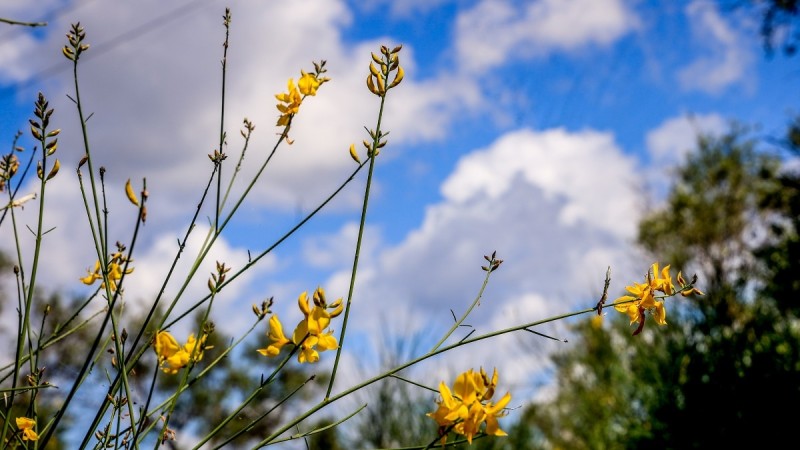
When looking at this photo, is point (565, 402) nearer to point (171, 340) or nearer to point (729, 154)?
point (171, 340)

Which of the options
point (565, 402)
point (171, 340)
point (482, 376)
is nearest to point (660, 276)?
point (482, 376)

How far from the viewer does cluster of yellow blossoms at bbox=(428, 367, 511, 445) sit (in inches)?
44.3

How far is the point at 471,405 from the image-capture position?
1.14 m

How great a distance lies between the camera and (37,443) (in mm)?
1230

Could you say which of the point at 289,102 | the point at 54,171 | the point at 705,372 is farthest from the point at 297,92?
the point at 705,372

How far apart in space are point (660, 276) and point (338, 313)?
68 cm

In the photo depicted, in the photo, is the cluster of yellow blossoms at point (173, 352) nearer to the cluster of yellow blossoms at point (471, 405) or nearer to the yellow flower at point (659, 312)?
the cluster of yellow blossoms at point (471, 405)

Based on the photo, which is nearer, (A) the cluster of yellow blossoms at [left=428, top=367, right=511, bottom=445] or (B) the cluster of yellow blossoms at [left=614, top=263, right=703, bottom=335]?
(A) the cluster of yellow blossoms at [left=428, top=367, right=511, bottom=445]

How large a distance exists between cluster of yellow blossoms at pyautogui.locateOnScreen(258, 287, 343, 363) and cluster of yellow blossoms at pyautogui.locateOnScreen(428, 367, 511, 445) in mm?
230

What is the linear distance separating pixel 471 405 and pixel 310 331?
31cm

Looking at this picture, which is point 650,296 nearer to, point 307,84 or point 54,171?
point 307,84

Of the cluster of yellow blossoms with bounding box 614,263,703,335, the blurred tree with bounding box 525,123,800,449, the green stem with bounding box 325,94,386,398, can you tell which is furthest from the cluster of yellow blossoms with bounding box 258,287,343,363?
the blurred tree with bounding box 525,123,800,449

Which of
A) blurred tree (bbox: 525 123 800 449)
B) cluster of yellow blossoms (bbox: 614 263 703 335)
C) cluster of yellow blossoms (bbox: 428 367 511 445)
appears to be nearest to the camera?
cluster of yellow blossoms (bbox: 428 367 511 445)

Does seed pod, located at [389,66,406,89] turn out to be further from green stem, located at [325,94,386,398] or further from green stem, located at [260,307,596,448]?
green stem, located at [260,307,596,448]
